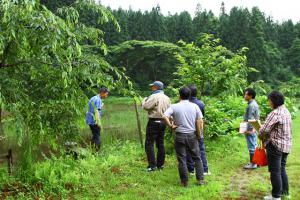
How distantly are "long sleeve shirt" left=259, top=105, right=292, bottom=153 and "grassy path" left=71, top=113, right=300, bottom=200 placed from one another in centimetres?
111

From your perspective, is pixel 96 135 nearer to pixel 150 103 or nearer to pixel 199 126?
pixel 150 103

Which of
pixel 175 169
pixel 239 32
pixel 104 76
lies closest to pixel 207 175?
pixel 175 169

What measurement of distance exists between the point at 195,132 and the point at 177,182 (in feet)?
3.34

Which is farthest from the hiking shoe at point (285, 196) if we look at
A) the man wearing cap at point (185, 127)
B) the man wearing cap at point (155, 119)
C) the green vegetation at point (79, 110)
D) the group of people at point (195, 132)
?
the man wearing cap at point (155, 119)

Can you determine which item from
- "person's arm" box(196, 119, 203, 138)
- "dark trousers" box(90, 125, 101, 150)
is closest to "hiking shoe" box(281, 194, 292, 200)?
"person's arm" box(196, 119, 203, 138)

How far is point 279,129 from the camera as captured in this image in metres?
5.63

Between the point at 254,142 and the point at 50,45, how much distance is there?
527cm

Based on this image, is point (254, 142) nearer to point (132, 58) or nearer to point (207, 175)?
point (207, 175)

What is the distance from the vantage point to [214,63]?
32.0 feet

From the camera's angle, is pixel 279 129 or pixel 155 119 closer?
pixel 279 129

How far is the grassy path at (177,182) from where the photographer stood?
247 inches

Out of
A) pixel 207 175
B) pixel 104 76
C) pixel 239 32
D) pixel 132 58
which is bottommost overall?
pixel 207 175

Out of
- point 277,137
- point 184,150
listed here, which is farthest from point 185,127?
point 277,137

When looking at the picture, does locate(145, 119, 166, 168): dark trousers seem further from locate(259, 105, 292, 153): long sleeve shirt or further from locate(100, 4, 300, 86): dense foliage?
locate(100, 4, 300, 86): dense foliage
